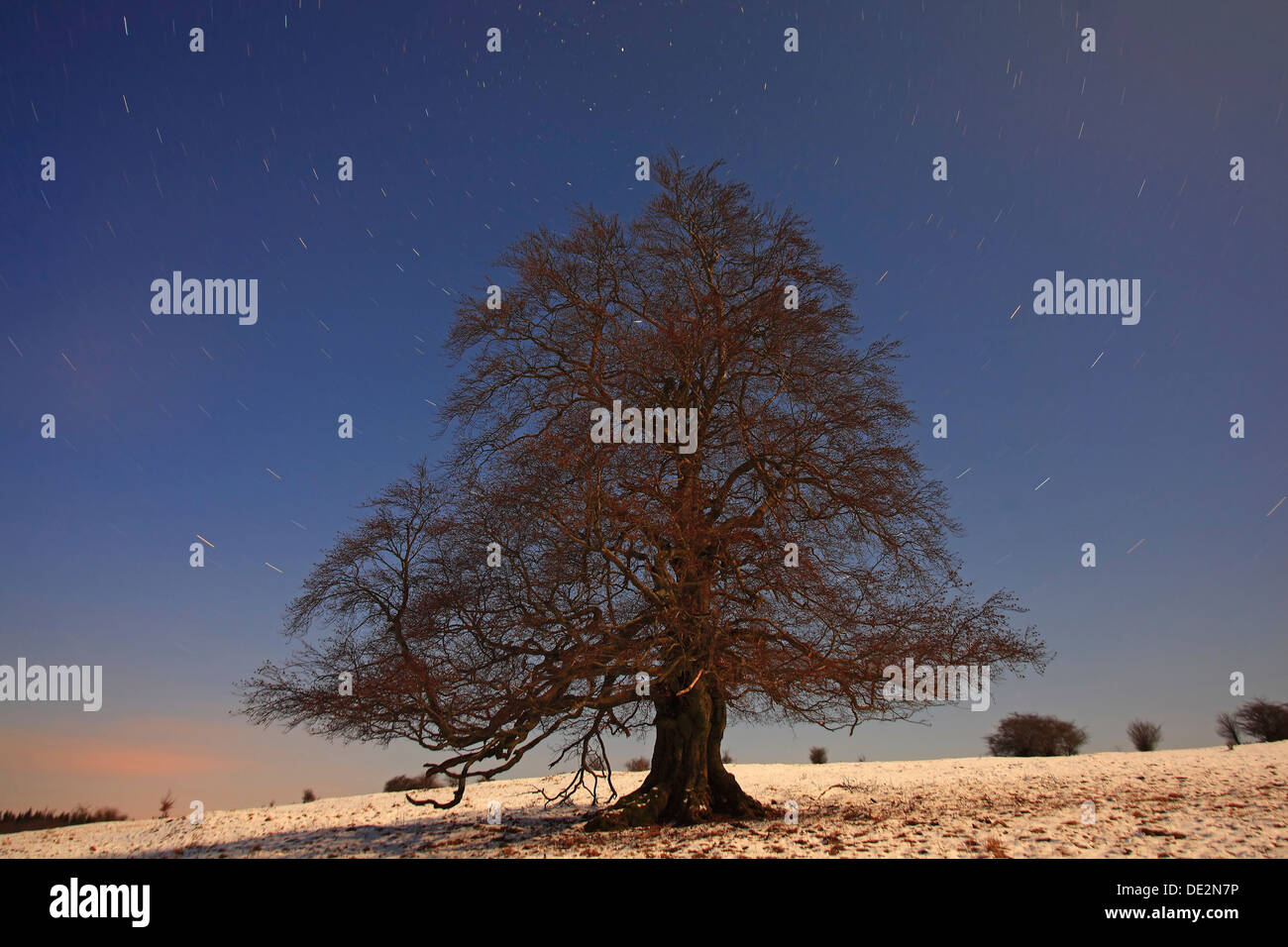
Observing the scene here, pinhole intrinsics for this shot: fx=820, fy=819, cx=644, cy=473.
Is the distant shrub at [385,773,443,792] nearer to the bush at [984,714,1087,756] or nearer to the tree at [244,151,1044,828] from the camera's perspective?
the tree at [244,151,1044,828]

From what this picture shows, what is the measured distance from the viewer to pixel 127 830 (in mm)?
19000

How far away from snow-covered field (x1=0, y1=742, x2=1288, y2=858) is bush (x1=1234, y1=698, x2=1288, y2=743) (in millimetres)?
3463

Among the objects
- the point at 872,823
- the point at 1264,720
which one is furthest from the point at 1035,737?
the point at 872,823

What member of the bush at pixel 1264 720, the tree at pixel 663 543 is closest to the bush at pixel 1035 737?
the bush at pixel 1264 720

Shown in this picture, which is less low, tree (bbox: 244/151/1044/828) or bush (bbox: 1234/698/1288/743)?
tree (bbox: 244/151/1044/828)

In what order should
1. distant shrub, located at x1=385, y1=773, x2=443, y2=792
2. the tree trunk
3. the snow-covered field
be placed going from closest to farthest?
the snow-covered field
the tree trunk
distant shrub, located at x1=385, y1=773, x2=443, y2=792

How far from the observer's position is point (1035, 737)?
1172 inches

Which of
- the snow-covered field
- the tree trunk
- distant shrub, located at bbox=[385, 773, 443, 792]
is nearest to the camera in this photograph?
the snow-covered field

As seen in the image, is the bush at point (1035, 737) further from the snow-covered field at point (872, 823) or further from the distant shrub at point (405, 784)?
the distant shrub at point (405, 784)

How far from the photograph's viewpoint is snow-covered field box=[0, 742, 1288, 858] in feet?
36.7

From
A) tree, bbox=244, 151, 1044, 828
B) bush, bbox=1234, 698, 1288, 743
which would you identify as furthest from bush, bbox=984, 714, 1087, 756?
tree, bbox=244, 151, 1044, 828
